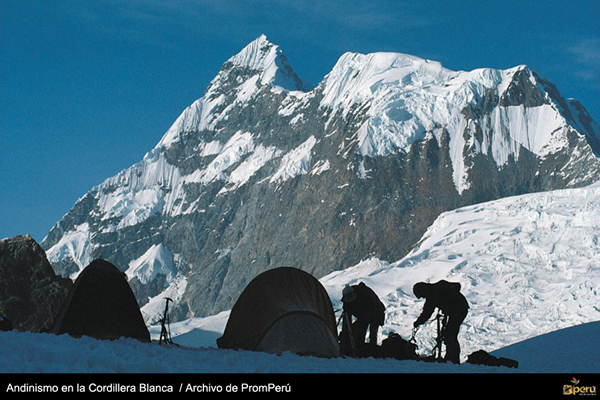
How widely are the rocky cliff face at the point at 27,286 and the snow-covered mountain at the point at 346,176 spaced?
72.8m

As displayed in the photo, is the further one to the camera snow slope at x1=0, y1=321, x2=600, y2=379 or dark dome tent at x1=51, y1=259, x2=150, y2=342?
dark dome tent at x1=51, y1=259, x2=150, y2=342

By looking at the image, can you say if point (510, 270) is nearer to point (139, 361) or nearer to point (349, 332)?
point (349, 332)

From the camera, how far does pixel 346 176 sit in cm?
13150

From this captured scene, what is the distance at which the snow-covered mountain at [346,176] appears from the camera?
123 metres

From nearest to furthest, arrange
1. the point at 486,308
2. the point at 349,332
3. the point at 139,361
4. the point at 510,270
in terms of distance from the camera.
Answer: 1. the point at 139,361
2. the point at 349,332
3. the point at 486,308
4. the point at 510,270

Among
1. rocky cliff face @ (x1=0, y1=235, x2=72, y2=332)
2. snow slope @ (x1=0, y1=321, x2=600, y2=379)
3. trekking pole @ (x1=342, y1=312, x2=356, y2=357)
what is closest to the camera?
snow slope @ (x1=0, y1=321, x2=600, y2=379)

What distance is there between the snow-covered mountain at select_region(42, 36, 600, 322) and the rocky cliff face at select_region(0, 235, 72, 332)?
72.8 metres

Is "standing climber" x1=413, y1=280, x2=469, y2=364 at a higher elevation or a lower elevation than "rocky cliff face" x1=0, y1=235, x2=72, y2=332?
lower

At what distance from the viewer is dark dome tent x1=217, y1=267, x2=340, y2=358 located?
1464cm

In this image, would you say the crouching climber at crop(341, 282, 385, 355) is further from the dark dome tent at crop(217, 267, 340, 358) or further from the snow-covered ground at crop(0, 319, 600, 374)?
the snow-covered ground at crop(0, 319, 600, 374)

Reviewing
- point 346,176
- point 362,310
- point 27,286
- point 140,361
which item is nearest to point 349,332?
point 362,310

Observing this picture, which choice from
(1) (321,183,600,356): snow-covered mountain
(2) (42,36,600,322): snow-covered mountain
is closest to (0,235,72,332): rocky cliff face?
(1) (321,183,600,356): snow-covered mountain

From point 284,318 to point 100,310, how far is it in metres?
4.90

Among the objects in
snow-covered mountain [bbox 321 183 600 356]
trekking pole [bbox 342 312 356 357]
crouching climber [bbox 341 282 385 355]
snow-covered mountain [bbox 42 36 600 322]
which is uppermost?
snow-covered mountain [bbox 42 36 600 322]
